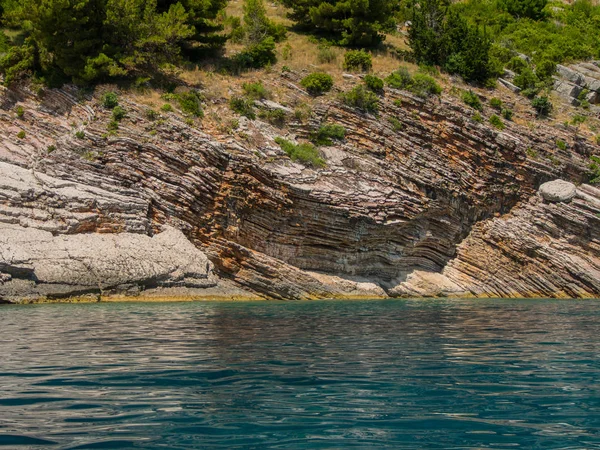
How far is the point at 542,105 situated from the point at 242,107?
20.5 m

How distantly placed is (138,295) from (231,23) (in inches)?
1125

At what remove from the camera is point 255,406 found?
6.83 metres

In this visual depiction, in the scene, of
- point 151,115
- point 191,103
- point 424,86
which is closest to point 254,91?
point 191,103

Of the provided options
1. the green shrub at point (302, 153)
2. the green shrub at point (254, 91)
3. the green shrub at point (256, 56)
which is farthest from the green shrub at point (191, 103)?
the green shrub at point (256, 56)

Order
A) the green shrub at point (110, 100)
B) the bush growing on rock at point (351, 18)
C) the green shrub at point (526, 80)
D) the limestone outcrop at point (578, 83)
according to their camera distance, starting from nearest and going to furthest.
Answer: the green shrub at point (110, 100) < the green shrub at point (526, 80) < the limestone outcrop at point (578, 83) < the bush growing on rock at point (351, 18)

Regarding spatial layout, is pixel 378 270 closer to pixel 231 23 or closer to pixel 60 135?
pixel 60 135

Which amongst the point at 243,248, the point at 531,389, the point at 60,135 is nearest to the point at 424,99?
the point at 243,248

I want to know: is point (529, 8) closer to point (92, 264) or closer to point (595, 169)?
point (595, 169)

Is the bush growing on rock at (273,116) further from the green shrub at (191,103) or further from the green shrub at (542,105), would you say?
the green shrub at (542,105)

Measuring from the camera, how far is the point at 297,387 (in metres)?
7.79

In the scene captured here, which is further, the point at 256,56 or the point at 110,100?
the point at 256,56

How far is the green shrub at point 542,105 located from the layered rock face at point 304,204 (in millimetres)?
2966

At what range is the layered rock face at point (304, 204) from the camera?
27.2m

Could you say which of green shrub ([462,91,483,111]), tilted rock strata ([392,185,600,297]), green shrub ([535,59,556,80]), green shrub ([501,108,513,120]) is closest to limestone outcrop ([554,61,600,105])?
green shrub ([535,59,556,80])
